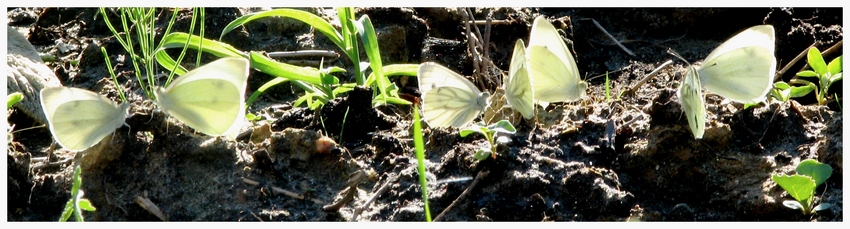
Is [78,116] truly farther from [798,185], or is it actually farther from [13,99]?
[798,185]

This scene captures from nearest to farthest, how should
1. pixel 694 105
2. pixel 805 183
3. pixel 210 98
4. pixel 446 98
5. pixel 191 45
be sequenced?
pixel 805 183 < pixel 694 105 < pixel 210 98 < pixel 446 98 < pixel 191 45

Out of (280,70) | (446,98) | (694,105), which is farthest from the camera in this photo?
(280,70)

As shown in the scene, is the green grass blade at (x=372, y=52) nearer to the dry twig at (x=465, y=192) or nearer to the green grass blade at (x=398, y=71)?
the green grass blade at (x=398, y=71)

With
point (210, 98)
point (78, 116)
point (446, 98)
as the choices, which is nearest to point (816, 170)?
point (446, 98)

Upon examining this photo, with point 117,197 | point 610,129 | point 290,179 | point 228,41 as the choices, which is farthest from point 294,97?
point 610,129

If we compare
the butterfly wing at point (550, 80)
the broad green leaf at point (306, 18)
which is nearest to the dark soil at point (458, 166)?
the butterfly wing at point (550, 80)

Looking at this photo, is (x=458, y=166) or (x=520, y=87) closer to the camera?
(x=458, y=166)

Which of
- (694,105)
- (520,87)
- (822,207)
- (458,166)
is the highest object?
(694,105)
